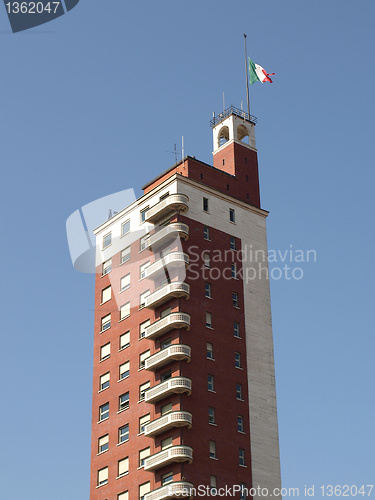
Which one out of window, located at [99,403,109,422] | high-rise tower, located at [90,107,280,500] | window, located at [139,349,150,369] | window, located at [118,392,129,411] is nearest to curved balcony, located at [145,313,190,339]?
high-rise tower, located at [90,107,280,500]

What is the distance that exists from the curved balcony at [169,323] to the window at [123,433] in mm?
10862

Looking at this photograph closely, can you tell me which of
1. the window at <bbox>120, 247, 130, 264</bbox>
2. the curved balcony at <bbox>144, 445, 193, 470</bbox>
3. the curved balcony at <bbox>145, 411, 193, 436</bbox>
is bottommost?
the curved balcony at <bbox>144, 445, 193, 470</bbox>

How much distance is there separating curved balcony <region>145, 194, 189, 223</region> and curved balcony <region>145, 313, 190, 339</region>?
542 inches

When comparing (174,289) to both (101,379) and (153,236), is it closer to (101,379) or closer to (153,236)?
(153,236)

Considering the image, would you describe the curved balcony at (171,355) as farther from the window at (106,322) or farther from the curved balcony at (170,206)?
the curved balcony at (170,206)

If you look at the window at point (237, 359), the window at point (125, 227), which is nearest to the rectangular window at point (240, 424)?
the window at point (237, 359)

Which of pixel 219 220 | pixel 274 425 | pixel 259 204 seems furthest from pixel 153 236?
pixel 274 425

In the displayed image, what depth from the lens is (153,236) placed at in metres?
113

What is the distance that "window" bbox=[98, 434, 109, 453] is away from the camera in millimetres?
109369

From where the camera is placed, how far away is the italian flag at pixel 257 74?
127m

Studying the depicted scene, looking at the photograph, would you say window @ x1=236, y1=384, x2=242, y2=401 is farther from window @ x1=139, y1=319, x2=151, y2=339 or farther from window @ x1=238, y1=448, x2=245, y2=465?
window @ x1=139, y1=319, x2=151, y2=339

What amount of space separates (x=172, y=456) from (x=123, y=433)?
39.2 feet

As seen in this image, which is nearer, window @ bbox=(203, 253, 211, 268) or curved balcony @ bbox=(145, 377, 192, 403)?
curved balcony @ bbox=(145, 377, 192, 403)

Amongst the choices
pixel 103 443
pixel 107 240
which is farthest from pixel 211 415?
pixel 107 240
